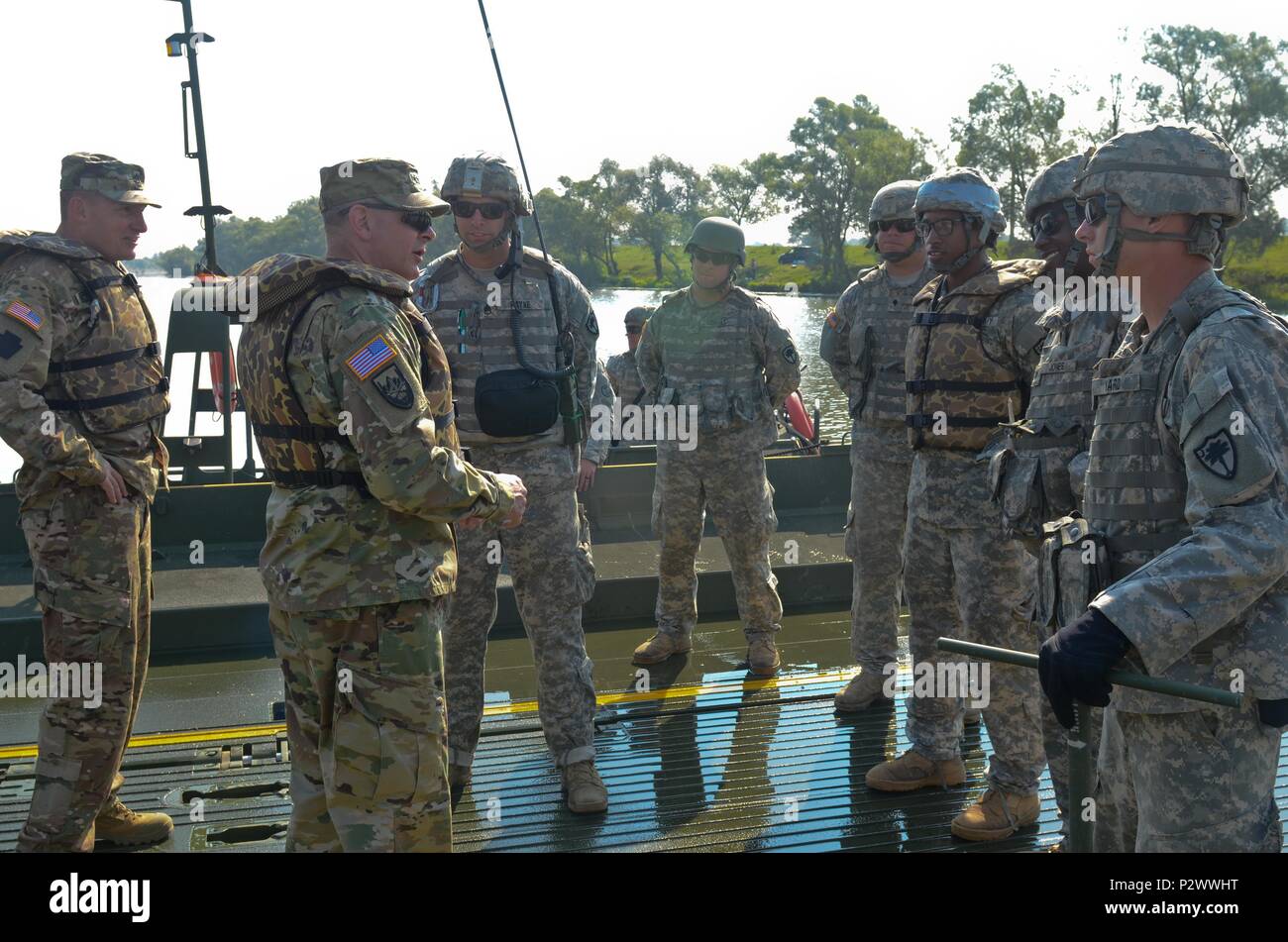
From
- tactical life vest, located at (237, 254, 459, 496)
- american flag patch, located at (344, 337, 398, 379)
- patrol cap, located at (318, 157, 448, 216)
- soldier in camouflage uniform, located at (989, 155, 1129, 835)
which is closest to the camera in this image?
american flag patch, located at (344, 337, 398, 379)

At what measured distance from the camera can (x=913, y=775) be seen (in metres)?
5.14

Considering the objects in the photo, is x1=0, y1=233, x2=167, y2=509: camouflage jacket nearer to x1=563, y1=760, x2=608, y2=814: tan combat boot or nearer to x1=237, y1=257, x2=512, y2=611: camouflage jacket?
x1=237, y1=257, x2=512, y2=611: camouflage jacket

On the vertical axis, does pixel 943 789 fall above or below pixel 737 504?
below

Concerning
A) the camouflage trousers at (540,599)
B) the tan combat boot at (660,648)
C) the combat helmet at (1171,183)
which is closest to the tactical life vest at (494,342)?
the camouflage trousers at (540,599)

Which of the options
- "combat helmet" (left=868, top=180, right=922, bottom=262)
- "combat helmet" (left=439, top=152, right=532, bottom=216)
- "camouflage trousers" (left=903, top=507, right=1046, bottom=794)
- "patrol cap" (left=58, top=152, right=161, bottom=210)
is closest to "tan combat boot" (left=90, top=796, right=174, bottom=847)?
"patrol cap" (left=58, top=152, right=161, bottom=210)

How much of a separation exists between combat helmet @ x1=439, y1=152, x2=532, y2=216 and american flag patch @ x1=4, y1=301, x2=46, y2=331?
1520 millimetres

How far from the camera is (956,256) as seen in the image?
16.3 feet

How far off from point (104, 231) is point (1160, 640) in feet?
12.9

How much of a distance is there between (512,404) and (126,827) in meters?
2.10

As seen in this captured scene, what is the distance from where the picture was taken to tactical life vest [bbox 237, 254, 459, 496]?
11.4ft

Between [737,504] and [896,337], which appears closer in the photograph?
[896,337]
